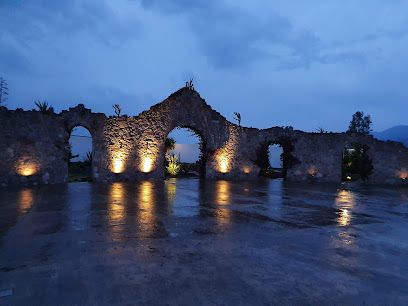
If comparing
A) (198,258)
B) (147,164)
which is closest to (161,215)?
(198,258)

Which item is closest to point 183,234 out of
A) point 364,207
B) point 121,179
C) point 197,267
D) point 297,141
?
point 197,267

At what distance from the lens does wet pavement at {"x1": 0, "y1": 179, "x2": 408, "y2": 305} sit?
2.21m

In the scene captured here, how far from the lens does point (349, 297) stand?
7.31ft

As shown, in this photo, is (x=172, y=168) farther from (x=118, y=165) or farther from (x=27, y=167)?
(x=27, y=167)

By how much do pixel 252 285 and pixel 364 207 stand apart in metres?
5.93

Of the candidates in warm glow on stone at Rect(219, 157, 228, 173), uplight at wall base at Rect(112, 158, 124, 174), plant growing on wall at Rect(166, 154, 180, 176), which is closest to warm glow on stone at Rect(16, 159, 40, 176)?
uplight at wall base at Rect(112, 158, 124, 174)

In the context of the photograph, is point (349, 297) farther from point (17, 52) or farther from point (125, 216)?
point (17, 52)

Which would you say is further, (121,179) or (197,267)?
(121,179)

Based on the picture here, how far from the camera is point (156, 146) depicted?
41.7 ft

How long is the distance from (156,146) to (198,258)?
33.2 feet

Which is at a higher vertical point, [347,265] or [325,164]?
[325,164]

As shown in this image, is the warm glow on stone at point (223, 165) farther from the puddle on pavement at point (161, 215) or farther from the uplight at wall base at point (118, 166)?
the puddle on pavement at point (161, 215)

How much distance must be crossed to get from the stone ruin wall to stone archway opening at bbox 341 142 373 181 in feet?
1.14

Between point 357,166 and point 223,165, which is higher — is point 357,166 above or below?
above
